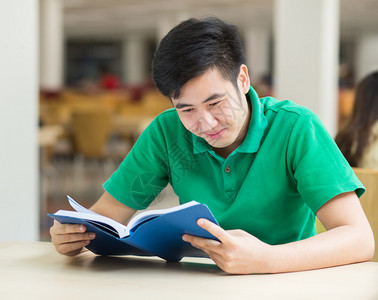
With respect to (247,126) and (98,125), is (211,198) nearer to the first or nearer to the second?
(247,126)

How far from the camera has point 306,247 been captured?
1197 millimetres

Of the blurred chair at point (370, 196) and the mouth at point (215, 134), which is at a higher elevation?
the mouth at point (215, 134)

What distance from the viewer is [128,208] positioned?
4.95 feet

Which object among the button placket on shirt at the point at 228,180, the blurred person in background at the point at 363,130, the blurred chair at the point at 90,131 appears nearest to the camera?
the button placket on shirt at the point at 228,180

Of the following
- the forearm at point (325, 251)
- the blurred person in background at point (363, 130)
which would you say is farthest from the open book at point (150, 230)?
the blurred person in background at point (363, 130)

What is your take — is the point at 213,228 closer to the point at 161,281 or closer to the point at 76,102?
the point at 161,281

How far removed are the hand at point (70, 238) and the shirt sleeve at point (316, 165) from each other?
433 millimetres

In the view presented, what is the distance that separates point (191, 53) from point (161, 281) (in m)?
0.42

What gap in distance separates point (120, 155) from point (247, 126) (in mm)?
3666

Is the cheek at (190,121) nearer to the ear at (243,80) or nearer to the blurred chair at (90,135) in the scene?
the ear at (243,80)

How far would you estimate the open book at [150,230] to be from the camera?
1.12 metres

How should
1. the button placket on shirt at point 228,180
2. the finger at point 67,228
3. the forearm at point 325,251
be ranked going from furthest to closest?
the button placket on shirt at point 228,180 → the finger at point 67,228 → the forearm at point 325,251

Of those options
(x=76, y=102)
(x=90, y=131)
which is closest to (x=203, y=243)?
(x=90, y=131)

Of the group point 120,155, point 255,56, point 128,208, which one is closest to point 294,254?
point 128,208
